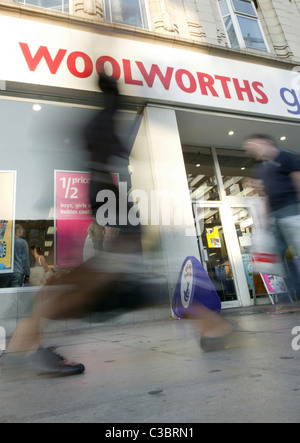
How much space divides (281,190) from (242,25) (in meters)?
7.51

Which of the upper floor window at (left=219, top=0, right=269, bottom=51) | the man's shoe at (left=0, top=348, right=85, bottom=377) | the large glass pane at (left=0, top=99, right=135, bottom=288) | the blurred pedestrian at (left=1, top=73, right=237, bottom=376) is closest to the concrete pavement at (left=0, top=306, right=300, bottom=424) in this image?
the man's shoe at (left=0, top=348, right=85, bottom=377)

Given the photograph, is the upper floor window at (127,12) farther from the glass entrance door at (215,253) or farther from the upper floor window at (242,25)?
the glass entrance door at (215,253)

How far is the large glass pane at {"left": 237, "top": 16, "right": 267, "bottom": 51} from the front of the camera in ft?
23.9

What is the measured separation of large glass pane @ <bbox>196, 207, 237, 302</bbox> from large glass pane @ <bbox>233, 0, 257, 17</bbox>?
5.79 m

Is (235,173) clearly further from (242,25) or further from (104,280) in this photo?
(104,280)

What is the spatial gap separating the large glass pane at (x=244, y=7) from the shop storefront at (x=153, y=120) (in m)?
2.56

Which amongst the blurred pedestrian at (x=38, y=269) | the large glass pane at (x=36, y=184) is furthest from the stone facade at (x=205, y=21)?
the blurred pedestrian at (x=38, y=269)

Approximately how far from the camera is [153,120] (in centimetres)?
510

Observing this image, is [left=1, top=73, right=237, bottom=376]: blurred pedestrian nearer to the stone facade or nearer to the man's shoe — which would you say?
the man's shoe
